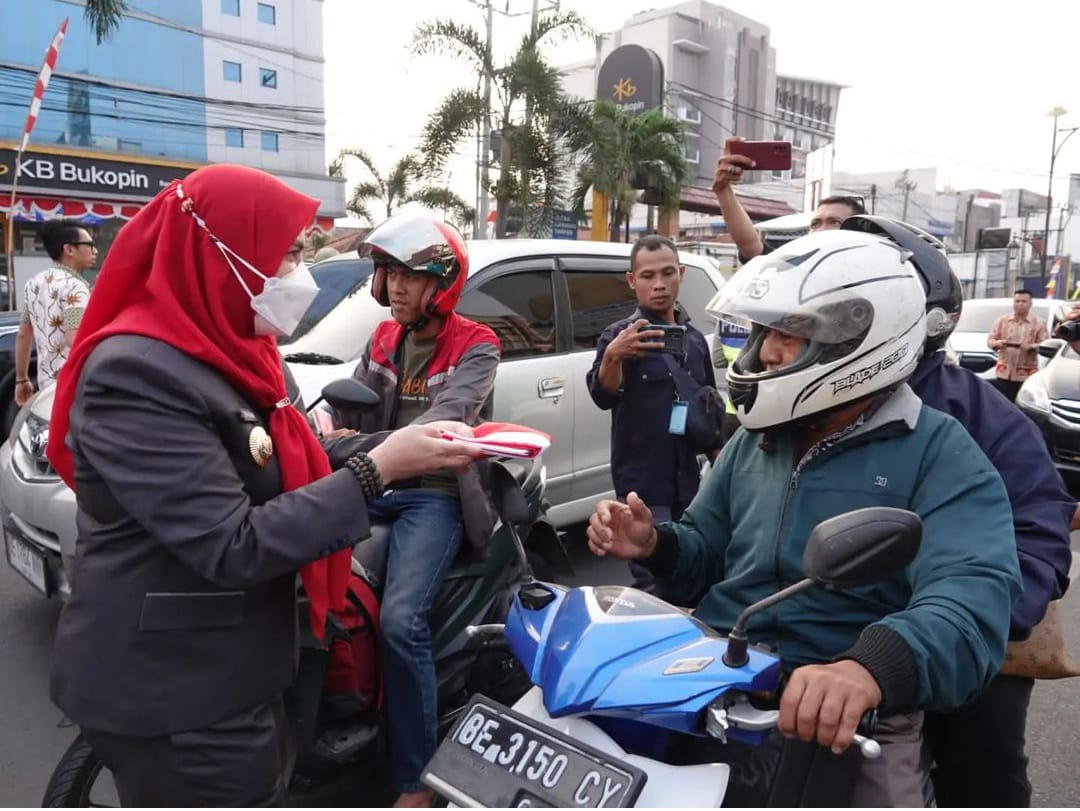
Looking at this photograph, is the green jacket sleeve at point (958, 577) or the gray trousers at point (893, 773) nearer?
the green jacket sleeve at point (958, 577)

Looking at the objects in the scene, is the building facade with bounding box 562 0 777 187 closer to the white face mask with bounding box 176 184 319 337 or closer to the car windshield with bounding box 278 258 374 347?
the car windshield with bounding box 278 258 374 347

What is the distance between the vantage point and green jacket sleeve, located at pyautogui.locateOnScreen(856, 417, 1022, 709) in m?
1.39

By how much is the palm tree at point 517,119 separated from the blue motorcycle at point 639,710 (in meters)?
15.1

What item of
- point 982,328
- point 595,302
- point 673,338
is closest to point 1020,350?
point 982,328

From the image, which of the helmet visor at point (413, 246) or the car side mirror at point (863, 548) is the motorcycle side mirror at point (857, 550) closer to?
the car side mirror at point (863, 548)

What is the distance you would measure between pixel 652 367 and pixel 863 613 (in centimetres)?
218

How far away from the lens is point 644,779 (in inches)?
48.3

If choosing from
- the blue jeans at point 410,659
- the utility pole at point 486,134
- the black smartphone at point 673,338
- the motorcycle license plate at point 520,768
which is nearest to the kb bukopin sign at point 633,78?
the utility pole at point 486,134

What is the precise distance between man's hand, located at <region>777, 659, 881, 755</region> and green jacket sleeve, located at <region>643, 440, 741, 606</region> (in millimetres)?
668

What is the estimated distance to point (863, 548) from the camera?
128 cm

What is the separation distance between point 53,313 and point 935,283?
519 centimetres

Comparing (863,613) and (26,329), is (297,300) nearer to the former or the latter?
(863,613)

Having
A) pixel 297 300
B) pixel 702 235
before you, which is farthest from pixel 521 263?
pixel 702 235

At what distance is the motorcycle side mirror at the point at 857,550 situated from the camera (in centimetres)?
128
